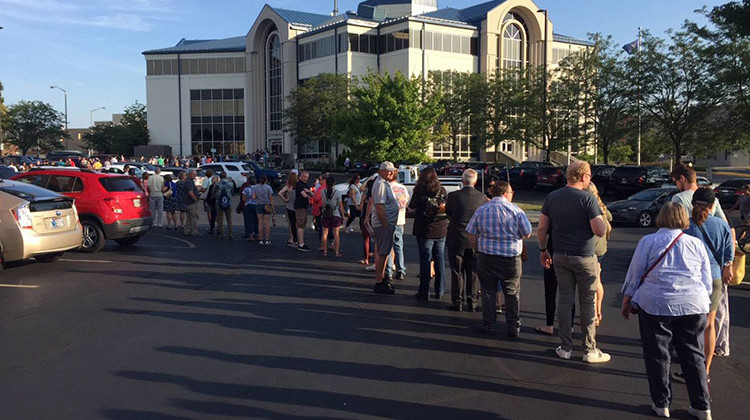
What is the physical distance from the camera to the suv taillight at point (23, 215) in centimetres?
1022

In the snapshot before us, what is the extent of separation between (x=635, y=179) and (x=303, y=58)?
40.0m

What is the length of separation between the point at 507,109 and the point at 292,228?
3527cm

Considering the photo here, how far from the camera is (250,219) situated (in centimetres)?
1538

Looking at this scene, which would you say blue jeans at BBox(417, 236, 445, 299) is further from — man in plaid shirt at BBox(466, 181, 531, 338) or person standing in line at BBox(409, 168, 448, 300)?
man in plaid shirt at BBox(466, 181, 531, 338)

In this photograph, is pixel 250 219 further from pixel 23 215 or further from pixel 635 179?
pixel 635 179

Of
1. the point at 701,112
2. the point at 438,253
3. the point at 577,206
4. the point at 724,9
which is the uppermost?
the point at 724,9

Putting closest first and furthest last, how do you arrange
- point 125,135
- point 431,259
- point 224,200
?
point 431,259 → point 224,200 → point 125,135

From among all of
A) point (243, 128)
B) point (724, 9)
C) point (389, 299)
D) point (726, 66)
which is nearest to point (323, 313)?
point (389, 299)

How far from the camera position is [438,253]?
8.62 metres

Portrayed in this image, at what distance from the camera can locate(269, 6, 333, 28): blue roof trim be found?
6500 centimetres

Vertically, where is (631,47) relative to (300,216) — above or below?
above

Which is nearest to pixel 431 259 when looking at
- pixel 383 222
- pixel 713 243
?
pixel 383 222

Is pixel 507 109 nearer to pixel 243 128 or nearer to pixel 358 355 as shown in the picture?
pixel 243 128

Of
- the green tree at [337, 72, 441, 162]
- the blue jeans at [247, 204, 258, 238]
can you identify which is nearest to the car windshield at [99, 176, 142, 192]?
the blue jeans at [247, 204, 258, 238]
